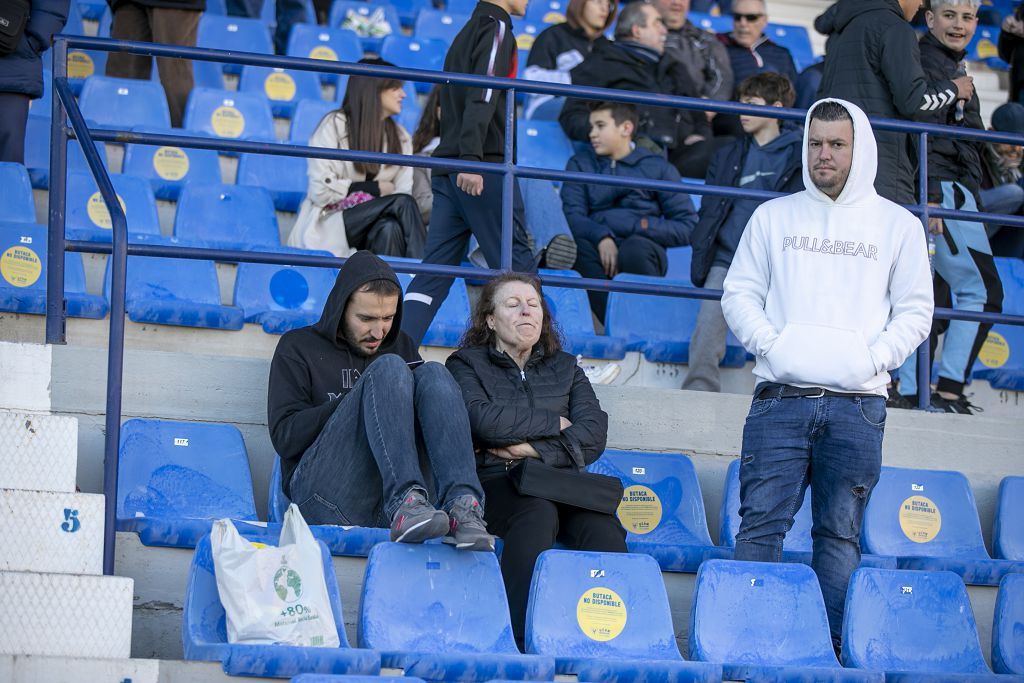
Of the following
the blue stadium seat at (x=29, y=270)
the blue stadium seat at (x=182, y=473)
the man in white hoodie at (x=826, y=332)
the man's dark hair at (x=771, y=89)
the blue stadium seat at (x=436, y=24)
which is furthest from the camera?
the blue stadium seat at (x=436, y=24)

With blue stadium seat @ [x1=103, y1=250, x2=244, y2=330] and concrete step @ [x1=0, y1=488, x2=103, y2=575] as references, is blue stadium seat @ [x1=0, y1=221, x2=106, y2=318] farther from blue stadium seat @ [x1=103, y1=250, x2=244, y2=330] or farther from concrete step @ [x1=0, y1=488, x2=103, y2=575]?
concrete step @ [x1=0, y1=488, x2=103, y2=575]

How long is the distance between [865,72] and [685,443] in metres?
1.59

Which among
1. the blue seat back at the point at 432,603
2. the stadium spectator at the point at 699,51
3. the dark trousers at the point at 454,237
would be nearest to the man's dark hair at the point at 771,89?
the dark trousers at the point at 454,237

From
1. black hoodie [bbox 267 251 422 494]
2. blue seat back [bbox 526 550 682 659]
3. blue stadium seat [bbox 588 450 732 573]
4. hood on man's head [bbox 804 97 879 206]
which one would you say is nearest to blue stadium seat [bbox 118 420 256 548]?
black hoodie [bbox 267 251 422 494]

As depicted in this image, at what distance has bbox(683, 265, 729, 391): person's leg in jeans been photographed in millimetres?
5785

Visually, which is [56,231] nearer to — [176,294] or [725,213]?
[176,294]

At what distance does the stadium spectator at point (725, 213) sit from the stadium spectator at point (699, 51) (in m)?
2.03

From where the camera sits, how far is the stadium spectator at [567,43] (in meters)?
7.74

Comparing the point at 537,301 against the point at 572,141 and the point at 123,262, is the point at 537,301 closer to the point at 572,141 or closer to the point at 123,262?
the point at 123,262

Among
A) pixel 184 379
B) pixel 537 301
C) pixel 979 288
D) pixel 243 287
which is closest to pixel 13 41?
pixel 243 287

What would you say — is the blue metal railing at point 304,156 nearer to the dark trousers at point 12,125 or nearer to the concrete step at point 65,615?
the concrete step at point 65,615

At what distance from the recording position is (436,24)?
30.4 feet

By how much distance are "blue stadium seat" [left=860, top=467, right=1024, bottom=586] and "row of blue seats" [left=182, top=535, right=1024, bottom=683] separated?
2.19 ft

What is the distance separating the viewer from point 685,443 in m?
5.03
